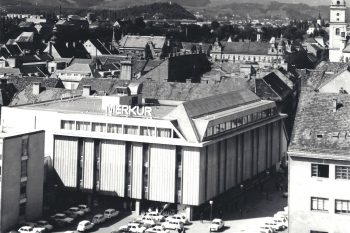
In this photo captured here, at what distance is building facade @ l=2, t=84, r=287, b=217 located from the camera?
8356 centimetres

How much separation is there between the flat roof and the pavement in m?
15.6

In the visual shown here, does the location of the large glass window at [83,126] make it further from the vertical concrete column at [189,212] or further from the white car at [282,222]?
the white car at [282,222]

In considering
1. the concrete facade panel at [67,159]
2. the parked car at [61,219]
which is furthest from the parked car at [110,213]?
the concrete facade panel at [67,159]

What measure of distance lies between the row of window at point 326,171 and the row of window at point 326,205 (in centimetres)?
192

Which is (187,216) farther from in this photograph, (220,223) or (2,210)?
(2,210)

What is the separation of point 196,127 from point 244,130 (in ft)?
40.1

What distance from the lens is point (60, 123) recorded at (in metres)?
89.1

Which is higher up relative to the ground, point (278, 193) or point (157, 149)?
point (157, 149)

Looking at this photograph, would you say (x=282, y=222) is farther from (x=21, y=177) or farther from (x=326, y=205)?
(x=21, y=177)

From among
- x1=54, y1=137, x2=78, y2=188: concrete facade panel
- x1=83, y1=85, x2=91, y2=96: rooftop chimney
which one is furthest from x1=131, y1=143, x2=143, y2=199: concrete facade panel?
x1=83, y1=85, x2=91, y2=96: rooftop chimney

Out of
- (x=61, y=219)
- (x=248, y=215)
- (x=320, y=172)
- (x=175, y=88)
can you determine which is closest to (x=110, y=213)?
(x=61, y=219)

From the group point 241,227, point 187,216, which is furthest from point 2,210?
point 241,227

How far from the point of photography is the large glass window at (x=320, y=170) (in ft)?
186

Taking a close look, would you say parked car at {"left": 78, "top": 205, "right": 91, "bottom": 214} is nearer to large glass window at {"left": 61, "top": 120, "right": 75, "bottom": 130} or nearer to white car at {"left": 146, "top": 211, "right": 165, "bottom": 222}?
white car at {"left": 146, "top": 211, "right": 165, "bottom": 222}
